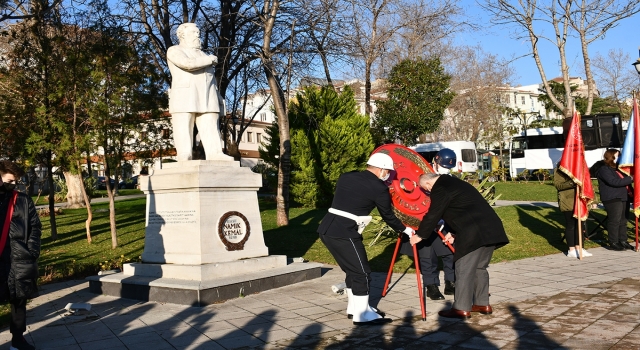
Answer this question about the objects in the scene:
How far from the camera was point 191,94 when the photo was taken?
933 centimetres

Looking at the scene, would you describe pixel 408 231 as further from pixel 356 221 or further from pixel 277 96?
pixel 277 96

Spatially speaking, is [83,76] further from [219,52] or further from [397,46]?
[397,46]

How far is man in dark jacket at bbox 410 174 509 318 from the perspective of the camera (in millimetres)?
6578

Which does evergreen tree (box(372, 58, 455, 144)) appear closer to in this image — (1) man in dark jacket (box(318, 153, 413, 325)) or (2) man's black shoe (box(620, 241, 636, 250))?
(2) man's black shoe (box(620, 241, 636, 250))

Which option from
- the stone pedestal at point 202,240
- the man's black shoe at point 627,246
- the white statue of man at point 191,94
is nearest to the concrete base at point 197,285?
the stone pedestal at point 202,240

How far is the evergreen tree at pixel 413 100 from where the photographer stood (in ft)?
106

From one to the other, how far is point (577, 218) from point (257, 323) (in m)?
6.63

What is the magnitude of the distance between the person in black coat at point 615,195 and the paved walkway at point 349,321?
2693 mm

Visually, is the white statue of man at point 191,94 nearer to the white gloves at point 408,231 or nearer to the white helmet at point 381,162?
the white helmet at point 381,162

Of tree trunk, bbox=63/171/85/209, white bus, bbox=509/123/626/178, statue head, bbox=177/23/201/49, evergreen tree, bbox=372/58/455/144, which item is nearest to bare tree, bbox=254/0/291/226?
statue head, bbox=177/23/201/49

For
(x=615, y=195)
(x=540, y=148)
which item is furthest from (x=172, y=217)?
(x=540, y=148)

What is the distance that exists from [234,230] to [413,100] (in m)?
24.7

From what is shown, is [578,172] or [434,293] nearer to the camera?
[434,293]

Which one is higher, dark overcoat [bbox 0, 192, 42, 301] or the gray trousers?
dark overcoat [bbox 0, 192, 42, 301]
